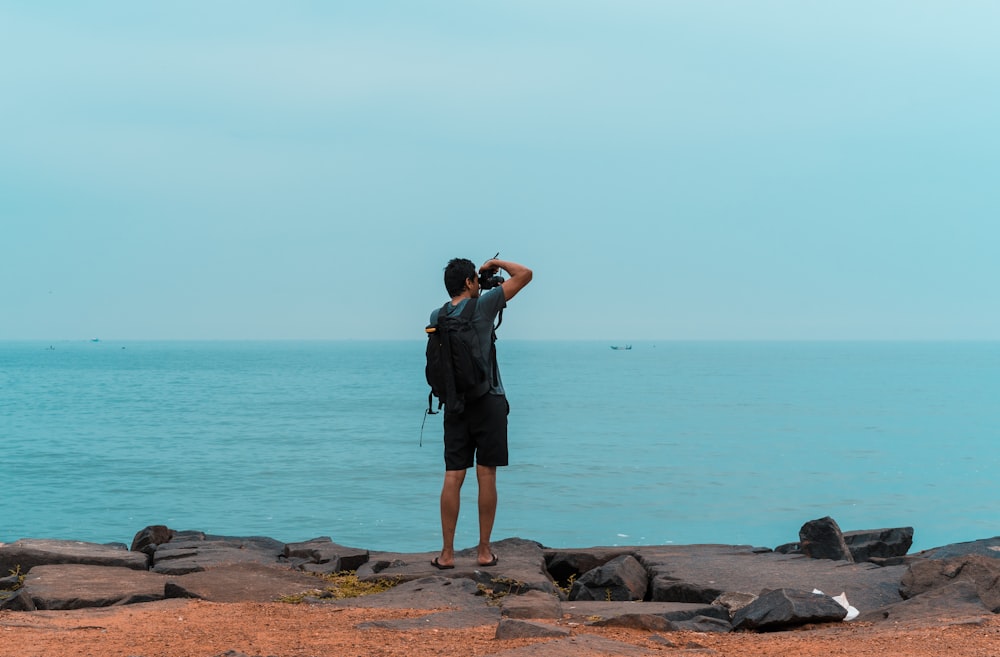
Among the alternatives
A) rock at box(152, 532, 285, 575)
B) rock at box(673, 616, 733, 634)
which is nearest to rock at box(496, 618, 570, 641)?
rock at box(673, 616, 733, 634)

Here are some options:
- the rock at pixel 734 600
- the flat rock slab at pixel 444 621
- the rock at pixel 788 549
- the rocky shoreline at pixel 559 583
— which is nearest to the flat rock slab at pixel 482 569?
the rocky shoreline at pixel 559 583

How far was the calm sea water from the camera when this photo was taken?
2355 cm

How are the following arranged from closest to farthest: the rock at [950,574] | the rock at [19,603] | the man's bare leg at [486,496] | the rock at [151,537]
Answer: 1. the rock at [19,603]
2. the rock at [950,574]
3. the man's bare leg at [486,496]
4. the rock at [151,537]

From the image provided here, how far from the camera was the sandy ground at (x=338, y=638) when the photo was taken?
5.47m

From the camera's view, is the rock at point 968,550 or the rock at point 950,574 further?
the rock at point 968,550

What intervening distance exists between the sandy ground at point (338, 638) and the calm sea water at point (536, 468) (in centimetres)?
1331

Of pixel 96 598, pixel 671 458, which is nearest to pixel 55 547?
pixel 96 598

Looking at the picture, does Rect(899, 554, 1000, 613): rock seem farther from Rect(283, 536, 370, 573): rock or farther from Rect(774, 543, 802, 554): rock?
Rect(283, 536, 370, 573): rock

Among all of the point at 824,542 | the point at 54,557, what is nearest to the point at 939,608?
the point at 824,542

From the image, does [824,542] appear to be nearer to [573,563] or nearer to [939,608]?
[573,563]

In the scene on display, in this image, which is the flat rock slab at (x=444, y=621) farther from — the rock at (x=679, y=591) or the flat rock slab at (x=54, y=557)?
the flat rock slab at (x=54, y=557)

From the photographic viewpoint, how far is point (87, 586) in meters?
7.74

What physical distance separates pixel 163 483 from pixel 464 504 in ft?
36.3

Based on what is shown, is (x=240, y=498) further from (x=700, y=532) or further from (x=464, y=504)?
(x=700, y=532)
